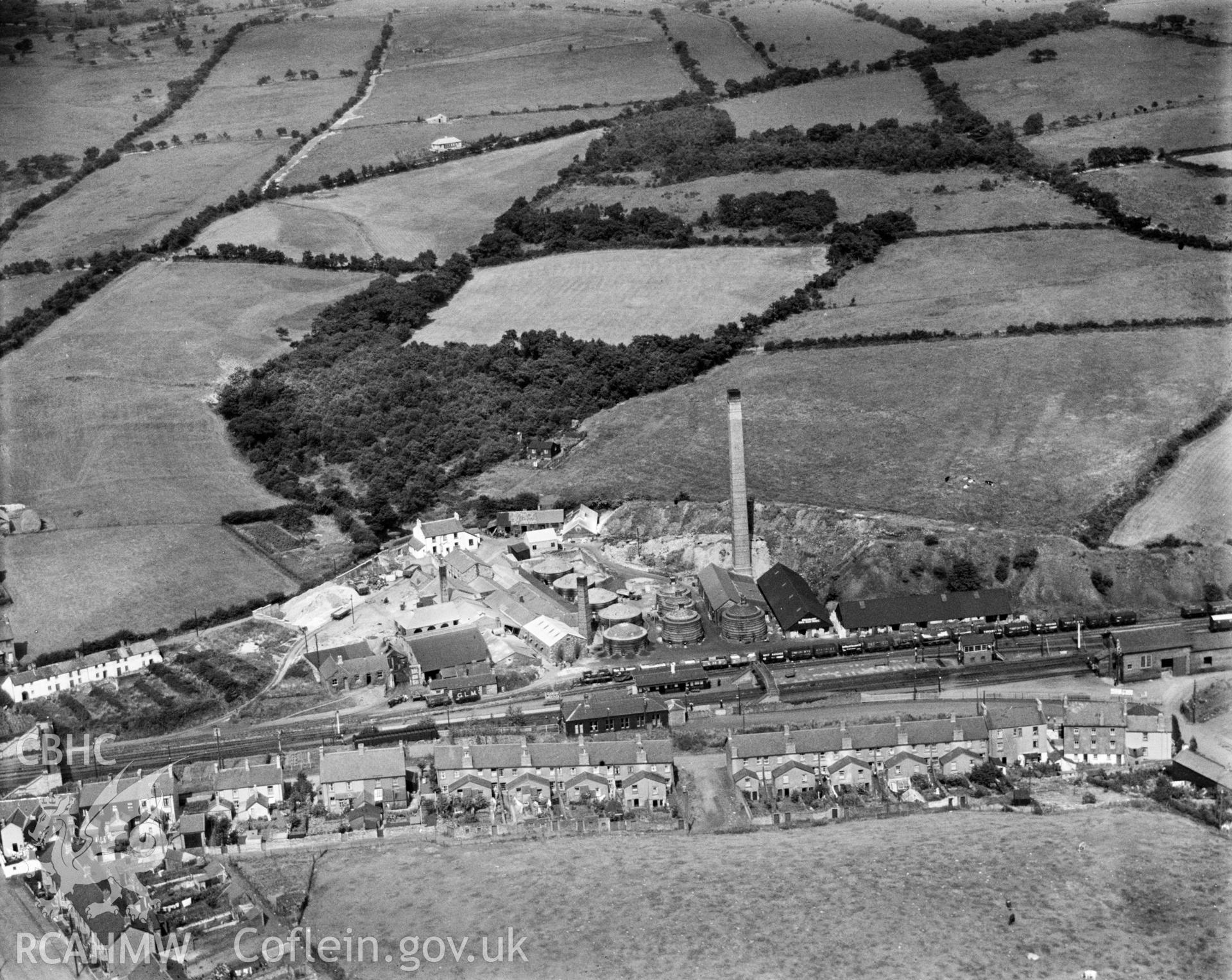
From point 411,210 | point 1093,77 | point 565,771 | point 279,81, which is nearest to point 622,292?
point 411,210

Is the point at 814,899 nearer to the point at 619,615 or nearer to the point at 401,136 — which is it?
the point at 619,615

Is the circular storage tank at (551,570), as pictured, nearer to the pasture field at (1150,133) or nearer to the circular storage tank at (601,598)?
the circular storage tank at (601,598)

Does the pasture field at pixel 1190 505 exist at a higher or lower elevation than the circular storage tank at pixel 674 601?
higher

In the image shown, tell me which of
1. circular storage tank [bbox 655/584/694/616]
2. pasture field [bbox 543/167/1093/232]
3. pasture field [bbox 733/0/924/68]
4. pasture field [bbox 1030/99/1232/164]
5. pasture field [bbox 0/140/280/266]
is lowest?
circular storage tank [bbox 655/584/694/616]

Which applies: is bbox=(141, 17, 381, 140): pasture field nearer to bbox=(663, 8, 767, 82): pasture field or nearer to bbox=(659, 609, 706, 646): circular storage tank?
bbox=(663, 8, 767, 82): pasture field

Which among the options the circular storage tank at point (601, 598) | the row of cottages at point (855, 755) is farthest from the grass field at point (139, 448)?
the row of cottages at point (855, 755)

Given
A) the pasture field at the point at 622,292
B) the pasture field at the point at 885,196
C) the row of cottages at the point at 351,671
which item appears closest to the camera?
the row of cottages at the point at 351,671

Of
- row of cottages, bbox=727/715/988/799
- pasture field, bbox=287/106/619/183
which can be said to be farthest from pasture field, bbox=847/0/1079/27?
row of cottages, bbox=727/715/988/799
